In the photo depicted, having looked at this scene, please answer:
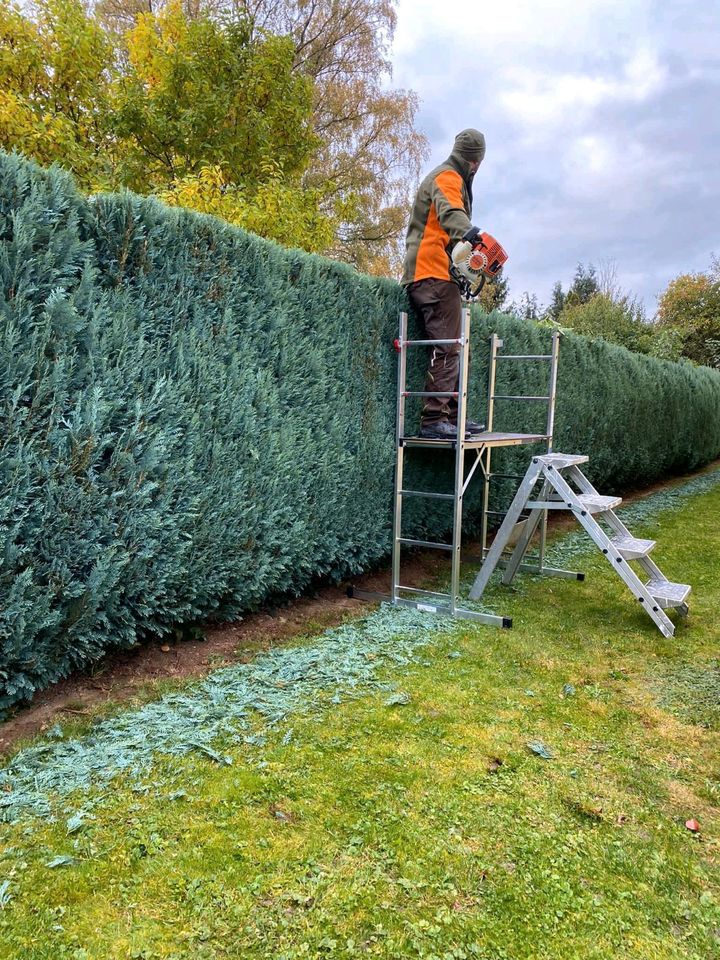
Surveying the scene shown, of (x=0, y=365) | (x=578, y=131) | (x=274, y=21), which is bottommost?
(x=0, y=365)

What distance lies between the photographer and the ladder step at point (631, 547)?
404 cm

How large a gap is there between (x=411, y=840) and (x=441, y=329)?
3364 millimetres

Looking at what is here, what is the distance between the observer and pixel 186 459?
10.4 feet

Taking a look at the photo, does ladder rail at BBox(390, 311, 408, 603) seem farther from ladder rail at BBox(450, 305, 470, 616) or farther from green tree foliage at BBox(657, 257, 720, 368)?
green tree foliage at BBox(657, 257, 720, 368)

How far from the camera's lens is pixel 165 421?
3064 mm

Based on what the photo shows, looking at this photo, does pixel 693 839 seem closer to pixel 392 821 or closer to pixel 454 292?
pixel 392 821

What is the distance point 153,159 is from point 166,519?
731 centimetres

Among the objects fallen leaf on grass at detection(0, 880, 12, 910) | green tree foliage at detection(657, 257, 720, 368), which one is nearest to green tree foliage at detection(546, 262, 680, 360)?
green tree foliage at detection(657, 257, 720, 368)

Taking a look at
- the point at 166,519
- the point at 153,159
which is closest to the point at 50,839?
the point at 166,519

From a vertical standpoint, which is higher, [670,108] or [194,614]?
[670,108]

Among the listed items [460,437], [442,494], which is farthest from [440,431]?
[442,494]

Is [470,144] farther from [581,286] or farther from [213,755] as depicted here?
[581,286]

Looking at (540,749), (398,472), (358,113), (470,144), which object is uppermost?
(358,113)

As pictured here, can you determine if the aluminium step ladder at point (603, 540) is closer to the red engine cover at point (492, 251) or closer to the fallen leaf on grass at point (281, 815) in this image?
the red engine cover at point (492, 251)
